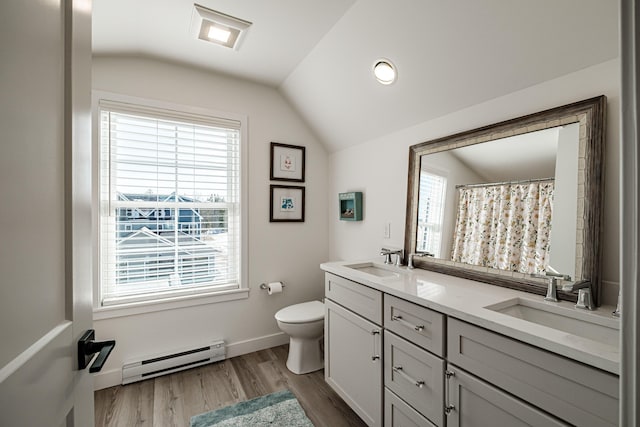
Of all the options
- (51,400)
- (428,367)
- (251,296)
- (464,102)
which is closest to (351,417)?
(428,367)

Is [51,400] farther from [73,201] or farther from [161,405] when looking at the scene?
[161,405]

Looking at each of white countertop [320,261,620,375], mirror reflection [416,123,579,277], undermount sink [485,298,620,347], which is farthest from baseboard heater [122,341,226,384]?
undermount sink [485,298,620,347]

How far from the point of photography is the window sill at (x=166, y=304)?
80.7 inches

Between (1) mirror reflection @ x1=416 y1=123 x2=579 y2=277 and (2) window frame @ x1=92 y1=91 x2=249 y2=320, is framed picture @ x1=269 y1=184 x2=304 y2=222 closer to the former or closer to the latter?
(2) window frame @ x1=92 y1=91 x2=249 y2=320

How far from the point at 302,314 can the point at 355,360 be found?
27.2 inches

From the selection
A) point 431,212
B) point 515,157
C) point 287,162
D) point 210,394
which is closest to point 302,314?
point 210,394

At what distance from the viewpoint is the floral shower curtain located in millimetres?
1347

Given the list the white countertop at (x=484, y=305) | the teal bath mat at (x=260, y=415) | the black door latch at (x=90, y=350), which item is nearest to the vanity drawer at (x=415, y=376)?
the white countertop at (x=484, y=305)

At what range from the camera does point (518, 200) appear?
1.45m

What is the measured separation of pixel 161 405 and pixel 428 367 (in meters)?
1.78

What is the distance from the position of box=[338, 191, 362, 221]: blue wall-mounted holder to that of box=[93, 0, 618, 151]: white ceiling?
0.49 m

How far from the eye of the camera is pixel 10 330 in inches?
18.2

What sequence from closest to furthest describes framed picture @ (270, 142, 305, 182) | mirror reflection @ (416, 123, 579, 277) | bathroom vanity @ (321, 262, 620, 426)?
bathroom vanity @ (321, 262, 620, 426) < mirror reflection @ (416, 123, 579, 277) < framed picture @ (270, 142, 305, 182)

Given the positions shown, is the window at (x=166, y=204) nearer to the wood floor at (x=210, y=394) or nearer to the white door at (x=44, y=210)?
the wood floor at (x=210, y=394)
